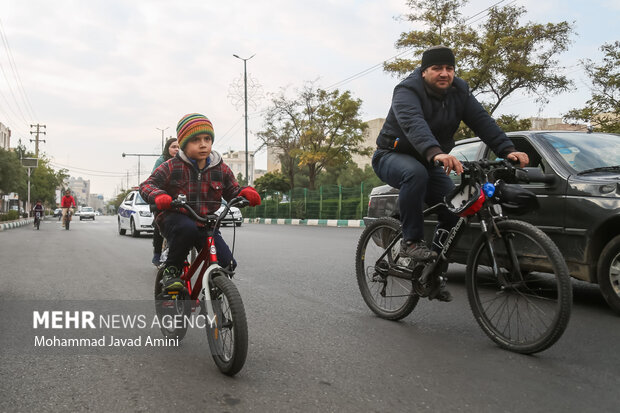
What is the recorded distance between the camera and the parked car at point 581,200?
173 inches

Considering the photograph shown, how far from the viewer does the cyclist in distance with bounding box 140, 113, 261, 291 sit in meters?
3.36

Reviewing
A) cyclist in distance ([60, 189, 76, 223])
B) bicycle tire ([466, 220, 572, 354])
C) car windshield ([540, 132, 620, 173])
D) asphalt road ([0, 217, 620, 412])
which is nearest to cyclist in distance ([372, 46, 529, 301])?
bicycle tire ([466, 220, 572, 354])

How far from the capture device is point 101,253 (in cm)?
1062

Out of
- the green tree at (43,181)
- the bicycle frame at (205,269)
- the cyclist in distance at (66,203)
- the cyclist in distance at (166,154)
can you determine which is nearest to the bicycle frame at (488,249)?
the bicycle frame at (205,269)

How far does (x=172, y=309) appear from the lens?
3.68 meters

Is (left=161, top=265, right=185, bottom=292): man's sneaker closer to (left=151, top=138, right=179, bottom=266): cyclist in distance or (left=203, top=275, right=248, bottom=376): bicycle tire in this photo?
(left=203, top=275, right=248, bottom=376): bicycle tire

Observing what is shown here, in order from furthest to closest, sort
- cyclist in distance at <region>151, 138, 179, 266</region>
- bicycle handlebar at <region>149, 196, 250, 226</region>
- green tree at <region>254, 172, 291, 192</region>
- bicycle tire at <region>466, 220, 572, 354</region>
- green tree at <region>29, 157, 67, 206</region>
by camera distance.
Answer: green tree at <region>29, 157, 67, 206</region> < green tree at <region>254, 172, 291, 192</region> < cyclist in distance at <region>151, 138, 179, 266</region> < bicycle handlebar at <region>149, 196, 250, 226</region> < bicycle tire at <region>466, 220, 572, 354</region>

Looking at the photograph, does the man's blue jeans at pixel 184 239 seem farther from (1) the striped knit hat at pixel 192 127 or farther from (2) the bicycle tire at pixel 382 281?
(2) the bicycle tire at pixel 382 281

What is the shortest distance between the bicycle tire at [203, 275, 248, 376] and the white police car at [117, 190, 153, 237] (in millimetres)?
12612

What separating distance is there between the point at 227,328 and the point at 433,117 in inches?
83.1

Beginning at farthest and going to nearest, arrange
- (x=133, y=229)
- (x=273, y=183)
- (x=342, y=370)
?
(x=273, y=183), (x=133, y=229), (x=342, y=370)

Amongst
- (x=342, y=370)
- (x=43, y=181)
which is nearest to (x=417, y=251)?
(x=342, y=370)

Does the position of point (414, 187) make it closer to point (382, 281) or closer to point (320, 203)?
point (382, 281)

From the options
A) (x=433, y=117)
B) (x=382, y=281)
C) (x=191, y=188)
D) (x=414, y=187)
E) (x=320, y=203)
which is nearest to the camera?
(x=191, y=188)
